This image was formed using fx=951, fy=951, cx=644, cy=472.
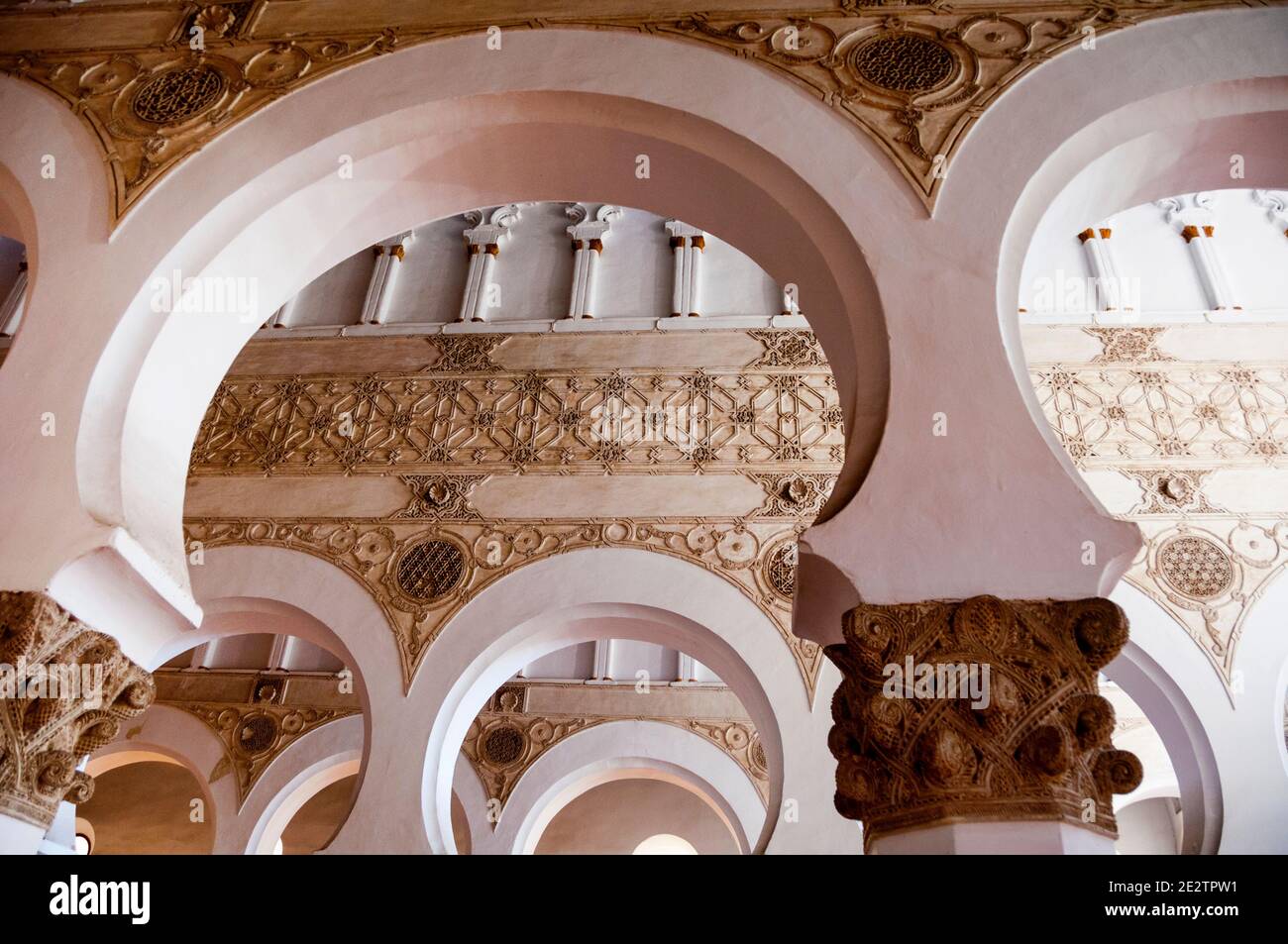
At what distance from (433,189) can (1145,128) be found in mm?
2316

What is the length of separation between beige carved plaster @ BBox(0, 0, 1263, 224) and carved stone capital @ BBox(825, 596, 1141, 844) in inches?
52.3

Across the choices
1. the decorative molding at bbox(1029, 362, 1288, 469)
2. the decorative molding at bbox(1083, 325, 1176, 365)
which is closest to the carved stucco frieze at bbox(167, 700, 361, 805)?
the decorative molding at bbox(1029, 362, 1288, 469)

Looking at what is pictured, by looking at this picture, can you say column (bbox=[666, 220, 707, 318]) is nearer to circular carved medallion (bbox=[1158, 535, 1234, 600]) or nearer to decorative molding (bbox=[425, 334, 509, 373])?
decorative molding (bbox=[425, 334, 509, 373])

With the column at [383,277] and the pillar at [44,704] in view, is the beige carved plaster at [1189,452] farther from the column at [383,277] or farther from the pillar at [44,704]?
the pillar at [44,704]

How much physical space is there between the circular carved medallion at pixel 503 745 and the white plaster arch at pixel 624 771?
19cm

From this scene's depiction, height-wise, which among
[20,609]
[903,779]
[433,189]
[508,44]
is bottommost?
[903,779]

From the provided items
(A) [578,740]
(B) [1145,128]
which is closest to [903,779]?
(B) [1145,128]

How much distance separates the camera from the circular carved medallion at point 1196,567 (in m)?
5.47

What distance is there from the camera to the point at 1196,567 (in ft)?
18.2

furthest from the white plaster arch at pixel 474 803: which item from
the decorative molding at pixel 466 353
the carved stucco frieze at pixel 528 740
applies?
the decorative molding at pixel 466 353

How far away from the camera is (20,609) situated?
7.75 feet

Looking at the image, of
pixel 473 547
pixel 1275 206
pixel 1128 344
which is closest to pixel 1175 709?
pixel 1128 344

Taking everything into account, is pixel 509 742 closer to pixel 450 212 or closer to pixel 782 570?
pixel 782 570
